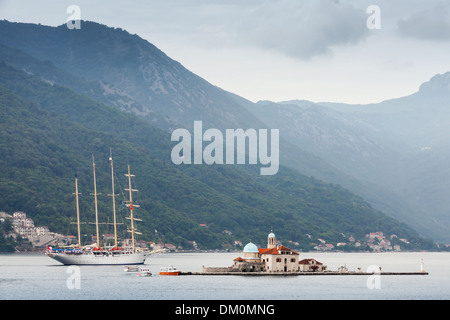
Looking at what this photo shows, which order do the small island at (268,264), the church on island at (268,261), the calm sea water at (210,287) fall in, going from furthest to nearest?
1. the church on island at (268,261)
2. the small island at (268,264)
3. the calm sea water at (210,287)

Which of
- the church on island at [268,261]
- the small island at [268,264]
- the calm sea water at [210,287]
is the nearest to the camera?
the calm sea water at [210,287]

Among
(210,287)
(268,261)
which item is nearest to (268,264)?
(268,261)

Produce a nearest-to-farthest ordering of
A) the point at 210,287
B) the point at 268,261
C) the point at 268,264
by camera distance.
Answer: the point at 210,287 → the point at 268,261 → the point at 268,264

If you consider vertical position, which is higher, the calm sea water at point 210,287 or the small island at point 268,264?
the small island at point 268,264

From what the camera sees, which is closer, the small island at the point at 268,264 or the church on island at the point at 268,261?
the small island at the point at 268,264

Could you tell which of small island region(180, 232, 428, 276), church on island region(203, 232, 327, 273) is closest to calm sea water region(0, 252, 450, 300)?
small island region(180, 232, 428, 276)

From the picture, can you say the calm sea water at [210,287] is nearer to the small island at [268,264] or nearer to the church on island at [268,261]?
the small island at [268,264]

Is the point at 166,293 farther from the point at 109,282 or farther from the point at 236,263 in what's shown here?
the point at 236,263

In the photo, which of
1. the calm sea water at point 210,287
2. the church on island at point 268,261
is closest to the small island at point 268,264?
→ the church on island at point 268,261

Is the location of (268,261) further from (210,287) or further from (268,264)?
(210,287)

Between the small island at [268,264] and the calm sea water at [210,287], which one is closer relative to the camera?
the calm sea water at [210,287]
